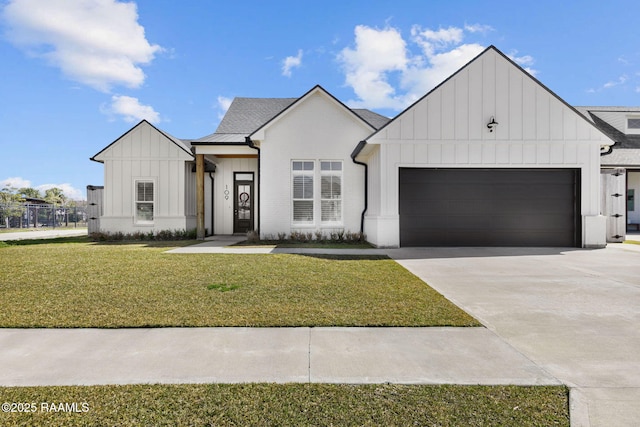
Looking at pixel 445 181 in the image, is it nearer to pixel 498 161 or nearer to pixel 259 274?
pixel 498 161

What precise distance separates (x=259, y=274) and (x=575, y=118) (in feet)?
36.1

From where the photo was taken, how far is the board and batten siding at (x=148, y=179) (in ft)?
45.6

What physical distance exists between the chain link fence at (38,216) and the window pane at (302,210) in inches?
776

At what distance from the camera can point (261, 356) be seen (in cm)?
277

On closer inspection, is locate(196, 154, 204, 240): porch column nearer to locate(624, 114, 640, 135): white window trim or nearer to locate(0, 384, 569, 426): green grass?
locate(0, 384, 569, 426): green grass

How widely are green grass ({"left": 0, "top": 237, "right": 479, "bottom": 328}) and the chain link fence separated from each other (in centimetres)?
1781

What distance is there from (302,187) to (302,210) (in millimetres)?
885

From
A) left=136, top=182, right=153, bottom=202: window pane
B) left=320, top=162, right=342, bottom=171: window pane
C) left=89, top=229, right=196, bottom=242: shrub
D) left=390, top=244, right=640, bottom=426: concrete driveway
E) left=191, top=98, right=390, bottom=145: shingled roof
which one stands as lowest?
left=390, top=244, right=640, bottom=426: concrete driveway

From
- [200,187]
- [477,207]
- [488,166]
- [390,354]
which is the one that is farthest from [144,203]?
[390,354]

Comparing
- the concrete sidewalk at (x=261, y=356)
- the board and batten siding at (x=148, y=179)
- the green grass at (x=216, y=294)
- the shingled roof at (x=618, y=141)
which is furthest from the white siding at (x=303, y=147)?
the shingled roof at (x=618, y=141)

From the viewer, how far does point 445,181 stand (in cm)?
1065

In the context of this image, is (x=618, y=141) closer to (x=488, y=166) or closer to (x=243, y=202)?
(x=488, y=166)

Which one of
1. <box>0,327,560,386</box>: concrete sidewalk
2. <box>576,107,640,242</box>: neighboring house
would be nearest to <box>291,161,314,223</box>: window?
<box>0,327,560,386</box>: concrete sidewalk

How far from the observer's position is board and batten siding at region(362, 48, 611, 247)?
33.7 ft
